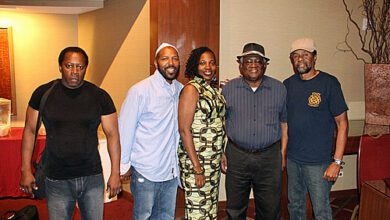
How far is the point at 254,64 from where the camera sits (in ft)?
8.18

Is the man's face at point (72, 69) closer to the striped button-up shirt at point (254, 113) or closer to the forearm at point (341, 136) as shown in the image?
the striped button-up shirt at point (254, 113)

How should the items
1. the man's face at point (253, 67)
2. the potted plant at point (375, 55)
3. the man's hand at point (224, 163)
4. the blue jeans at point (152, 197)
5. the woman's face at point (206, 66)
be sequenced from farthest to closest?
the potted plant at point (375, 55) → the man's hand at point (224, 163) → the man's face at point (253, 67) → the woman's face at point (206, 66) → the blue jeans at point (152, 197)

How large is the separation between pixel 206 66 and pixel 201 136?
43 centimetres

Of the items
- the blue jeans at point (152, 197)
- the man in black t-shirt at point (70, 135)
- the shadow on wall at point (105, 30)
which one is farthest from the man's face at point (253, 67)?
the shadow on wall at point (105, 30)

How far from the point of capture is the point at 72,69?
1964mm

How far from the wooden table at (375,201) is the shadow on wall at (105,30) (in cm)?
251

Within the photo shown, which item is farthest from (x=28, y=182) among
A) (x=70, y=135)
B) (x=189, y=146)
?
(x=189, y=146)

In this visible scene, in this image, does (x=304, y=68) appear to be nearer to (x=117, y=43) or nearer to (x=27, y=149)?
(x=27, y=149)

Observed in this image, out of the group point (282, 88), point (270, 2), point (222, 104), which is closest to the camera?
point (222, 104)

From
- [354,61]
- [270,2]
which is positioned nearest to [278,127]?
[270,2]

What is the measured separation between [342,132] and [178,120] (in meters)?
1.11

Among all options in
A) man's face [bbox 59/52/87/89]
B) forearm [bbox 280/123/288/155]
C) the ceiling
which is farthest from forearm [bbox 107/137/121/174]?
the ceiling

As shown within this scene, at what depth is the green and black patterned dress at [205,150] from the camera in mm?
2314

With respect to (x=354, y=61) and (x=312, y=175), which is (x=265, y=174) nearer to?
(x=312, y=175)
